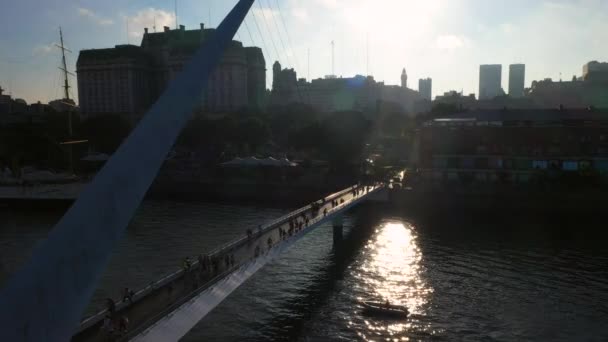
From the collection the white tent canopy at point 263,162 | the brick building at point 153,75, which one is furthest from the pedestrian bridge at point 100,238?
the brick building at point 153,75

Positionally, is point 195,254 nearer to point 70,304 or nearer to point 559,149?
point 70,304

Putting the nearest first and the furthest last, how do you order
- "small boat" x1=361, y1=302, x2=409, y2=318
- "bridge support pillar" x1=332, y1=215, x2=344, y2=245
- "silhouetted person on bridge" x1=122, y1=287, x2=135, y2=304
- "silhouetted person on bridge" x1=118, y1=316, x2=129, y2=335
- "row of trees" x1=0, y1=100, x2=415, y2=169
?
"silhouetted person on bridge" x1=118, y1=316, x2=129, y2=335, "silhouetted person on bridge" x1=122, y1=287, x2=135, y2=304, "small boat" x1=361, y1=302, x2=409, y2=318, "bridge support pillar" x1=332, y1=215, x2=344, y2=245, "row of trees" x1=0, y1=100, x2=415, y2=169

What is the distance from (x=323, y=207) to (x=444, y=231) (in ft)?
45.2

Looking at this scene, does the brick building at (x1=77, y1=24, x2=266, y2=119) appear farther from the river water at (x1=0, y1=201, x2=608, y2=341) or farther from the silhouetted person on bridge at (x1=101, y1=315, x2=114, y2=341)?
the silhouetted person on bridge at (x1=101, y1=315, x2=114, y2=341)

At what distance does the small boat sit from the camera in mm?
23938

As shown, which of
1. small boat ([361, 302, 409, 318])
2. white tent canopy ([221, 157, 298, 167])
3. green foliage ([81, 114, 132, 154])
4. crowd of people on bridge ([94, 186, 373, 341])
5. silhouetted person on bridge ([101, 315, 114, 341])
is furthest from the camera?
green foliage ([81, 114, 132, 154])

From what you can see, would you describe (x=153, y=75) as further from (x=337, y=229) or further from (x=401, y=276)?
(x=401, y=276)

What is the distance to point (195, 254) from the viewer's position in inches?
1394

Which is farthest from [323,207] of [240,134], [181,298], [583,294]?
[240,134]

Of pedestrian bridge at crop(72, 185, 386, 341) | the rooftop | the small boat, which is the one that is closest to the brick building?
the rooftop

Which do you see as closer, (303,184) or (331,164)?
(303,184)

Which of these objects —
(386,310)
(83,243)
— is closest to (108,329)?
(83,243)

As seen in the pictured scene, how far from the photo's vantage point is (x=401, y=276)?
3133 centimetres

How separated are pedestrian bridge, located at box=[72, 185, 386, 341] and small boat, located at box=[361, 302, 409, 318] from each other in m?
6.05
